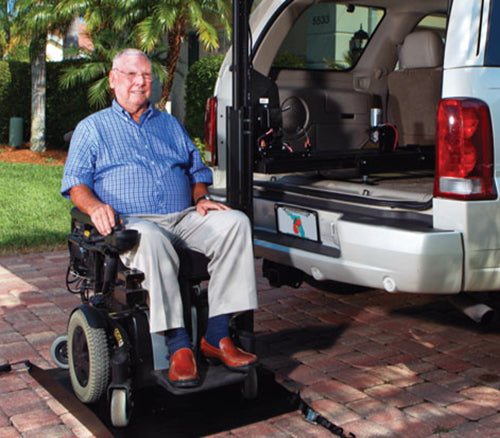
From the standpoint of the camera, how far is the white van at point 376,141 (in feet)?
11.3

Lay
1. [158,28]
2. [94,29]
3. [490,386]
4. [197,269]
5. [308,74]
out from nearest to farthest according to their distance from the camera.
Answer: [197,269] < [490,386] < [308,74] < [158,28] < [94,29]

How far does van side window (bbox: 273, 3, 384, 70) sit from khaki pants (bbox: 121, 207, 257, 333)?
1.88 m

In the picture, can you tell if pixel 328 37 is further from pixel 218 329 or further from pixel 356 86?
pixel 218 329

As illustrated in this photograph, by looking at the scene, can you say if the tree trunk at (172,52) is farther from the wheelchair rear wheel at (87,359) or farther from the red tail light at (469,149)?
the red tail light at (469,149)

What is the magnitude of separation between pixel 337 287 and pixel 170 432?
93.2 inches

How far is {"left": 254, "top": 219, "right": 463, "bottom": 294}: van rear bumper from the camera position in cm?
337

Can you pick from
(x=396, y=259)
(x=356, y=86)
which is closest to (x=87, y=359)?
(x=396, y=259)

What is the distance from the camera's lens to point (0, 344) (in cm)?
431

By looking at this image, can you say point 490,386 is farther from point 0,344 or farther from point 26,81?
point 26,81

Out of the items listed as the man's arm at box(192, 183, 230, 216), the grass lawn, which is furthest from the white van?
the grass lawn

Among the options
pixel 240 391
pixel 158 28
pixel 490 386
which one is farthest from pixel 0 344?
pixel 158 28

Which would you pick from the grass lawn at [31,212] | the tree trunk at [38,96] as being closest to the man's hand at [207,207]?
the grass lawn at [31,212]

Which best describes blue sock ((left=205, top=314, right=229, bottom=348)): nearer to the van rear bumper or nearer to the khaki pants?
the khaki pants

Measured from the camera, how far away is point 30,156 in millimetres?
15859
